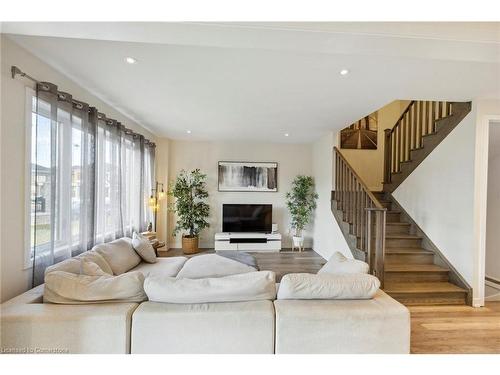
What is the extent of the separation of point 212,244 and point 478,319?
492 centimetres

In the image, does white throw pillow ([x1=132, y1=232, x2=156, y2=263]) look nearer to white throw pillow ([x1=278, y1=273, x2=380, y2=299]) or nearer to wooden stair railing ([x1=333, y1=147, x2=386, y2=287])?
white throw pillow ([x1=278, y1=273, x2=380, y2=299])

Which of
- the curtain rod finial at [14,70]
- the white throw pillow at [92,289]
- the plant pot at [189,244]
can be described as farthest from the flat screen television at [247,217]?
the curtain rod finial at [14,70]

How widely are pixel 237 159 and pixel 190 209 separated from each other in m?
1.68

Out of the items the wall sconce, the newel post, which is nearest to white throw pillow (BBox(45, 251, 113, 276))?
the wall sconce

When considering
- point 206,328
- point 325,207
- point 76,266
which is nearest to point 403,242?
point 325,207

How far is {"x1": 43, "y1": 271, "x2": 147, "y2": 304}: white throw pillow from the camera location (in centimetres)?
179

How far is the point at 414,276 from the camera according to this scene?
363 centimetres

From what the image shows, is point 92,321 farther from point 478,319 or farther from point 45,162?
point 478,319

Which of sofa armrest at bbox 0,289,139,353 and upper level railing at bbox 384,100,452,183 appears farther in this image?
upper level railing at bbox 384,100,452,183

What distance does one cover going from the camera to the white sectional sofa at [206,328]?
1618 mm

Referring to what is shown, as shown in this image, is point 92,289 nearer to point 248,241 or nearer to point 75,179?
point 75,179

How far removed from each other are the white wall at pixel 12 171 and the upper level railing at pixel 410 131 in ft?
16.8

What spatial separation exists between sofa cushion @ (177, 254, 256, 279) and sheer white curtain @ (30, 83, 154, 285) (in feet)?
4.12

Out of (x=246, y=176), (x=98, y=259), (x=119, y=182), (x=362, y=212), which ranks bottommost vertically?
(x=98, y=259)
